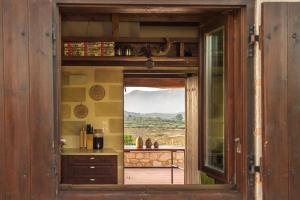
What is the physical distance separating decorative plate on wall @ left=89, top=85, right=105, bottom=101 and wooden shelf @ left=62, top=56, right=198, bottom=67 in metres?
0.39

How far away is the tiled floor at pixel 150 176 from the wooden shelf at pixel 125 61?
142 inches

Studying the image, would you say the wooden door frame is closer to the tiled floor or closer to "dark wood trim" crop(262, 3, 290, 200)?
"dark wood trim" crop(262, 3, 290, 200)

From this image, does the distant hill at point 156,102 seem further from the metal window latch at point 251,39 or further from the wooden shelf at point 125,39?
the metal window latch at point 251,39

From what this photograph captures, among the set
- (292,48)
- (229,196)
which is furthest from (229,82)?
(229,196)

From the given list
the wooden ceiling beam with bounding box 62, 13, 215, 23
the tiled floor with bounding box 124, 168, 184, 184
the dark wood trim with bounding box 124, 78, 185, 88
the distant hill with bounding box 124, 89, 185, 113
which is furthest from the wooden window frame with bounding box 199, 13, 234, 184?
the distant hill with bounding box 124, 89, 185, 113

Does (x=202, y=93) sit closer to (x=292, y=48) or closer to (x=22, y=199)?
(x=292, y=48)

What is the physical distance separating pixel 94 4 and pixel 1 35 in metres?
0.56

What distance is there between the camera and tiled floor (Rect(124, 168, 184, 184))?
9764 mm

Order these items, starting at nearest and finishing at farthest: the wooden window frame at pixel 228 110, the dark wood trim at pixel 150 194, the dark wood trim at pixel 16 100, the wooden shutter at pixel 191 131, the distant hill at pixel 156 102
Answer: the dark wood trim at pixel 16 100
the dark wood trim at pixel 150 194
the wooden window frame at pixel 228 110
the wooden shutter at pixel 191 131
the distant hill at pixel 156 102

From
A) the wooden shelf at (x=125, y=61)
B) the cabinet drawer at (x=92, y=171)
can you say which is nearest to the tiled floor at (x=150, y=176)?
the cabinet drawer at (x=92, y=171)

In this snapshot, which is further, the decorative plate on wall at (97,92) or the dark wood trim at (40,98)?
the decorative plate on wall at (97,92)

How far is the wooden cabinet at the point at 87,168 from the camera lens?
6.19 m

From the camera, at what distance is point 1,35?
2.86 meters

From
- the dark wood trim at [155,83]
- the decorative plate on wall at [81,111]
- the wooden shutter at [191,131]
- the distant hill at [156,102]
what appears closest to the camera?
the decorative plate on wall at [81,111]
